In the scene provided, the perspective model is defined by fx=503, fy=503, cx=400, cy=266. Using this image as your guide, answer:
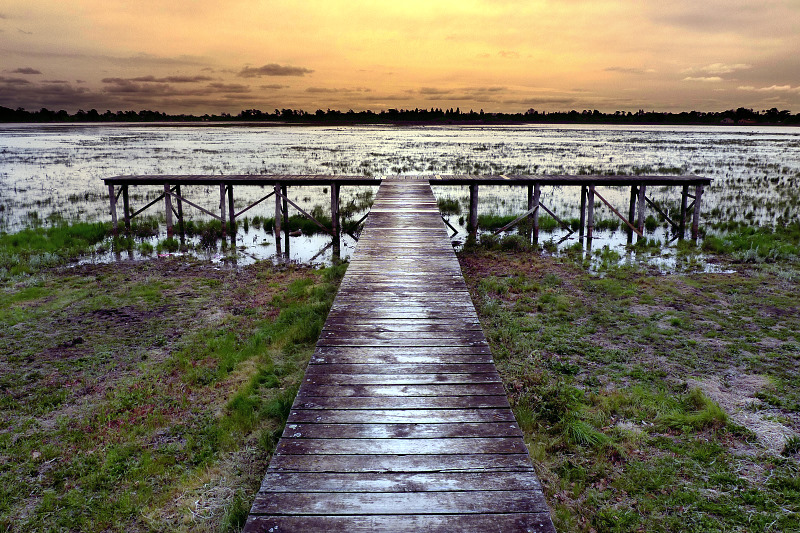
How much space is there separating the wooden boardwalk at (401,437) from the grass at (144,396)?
118cm

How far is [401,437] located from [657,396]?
367cm

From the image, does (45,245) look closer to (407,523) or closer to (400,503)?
(400,503)

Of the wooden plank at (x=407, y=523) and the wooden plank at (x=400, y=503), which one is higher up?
the wooden plank at (x=400, y=503)

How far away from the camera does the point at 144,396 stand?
→ 5.99m

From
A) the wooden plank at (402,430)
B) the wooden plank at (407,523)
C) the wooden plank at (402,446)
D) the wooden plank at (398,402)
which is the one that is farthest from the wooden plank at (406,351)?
the wooden plank at (407,523)

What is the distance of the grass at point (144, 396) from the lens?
4270 mm

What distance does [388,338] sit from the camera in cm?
500

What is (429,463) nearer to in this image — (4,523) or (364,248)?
(4,523)

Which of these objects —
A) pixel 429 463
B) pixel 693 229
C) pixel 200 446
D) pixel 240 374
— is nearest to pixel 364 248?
pixel 240 374

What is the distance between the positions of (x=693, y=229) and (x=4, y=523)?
16.4m

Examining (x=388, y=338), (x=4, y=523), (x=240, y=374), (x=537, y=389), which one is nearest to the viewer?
(x=4, y=523)

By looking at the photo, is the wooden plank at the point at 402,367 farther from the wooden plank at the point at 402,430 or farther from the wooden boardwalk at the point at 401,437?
the wooden plank at the point at 402,430

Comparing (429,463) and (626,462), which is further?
(626,462)

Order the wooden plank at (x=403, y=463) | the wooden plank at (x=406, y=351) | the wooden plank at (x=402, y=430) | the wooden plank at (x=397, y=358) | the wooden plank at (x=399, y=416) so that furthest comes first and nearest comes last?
the wooden plank at (x=406, y=351) → the wooden plank at (x=397, y=358) → the wooden plank at (x=399, y=416) → the wooden plank at (x=402, y=430) → the wooden plank at (x=403, y=463)
